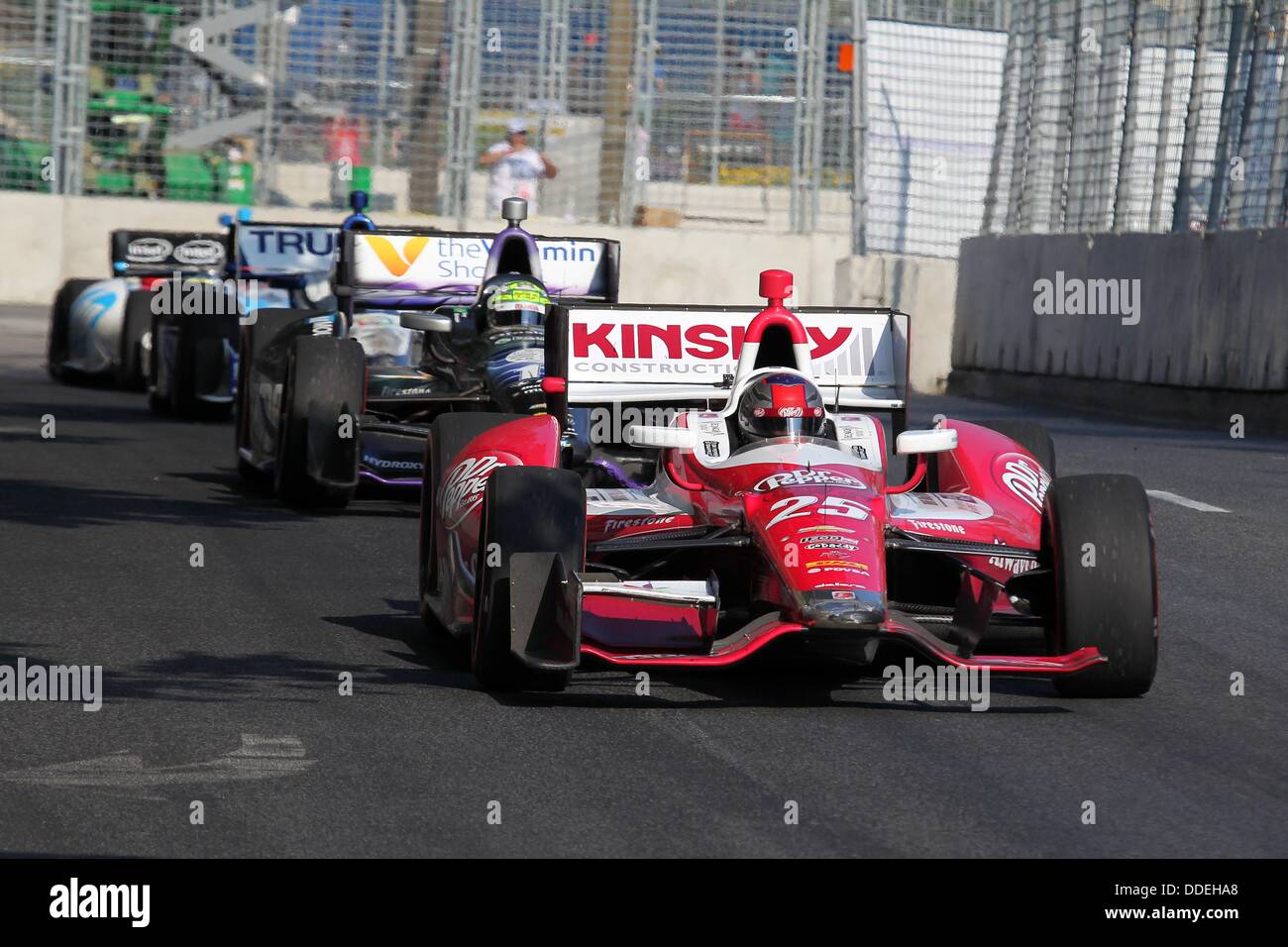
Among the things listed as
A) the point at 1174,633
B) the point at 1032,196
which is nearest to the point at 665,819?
the point at 1174,633

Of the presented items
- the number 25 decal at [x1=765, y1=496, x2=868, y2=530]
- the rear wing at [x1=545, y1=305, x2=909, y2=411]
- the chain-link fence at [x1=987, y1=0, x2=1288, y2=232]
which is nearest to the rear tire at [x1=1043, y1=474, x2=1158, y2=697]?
the number 25 decal at [x1=765, y1=496, x2=868, y2=530]

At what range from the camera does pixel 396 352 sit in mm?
13039

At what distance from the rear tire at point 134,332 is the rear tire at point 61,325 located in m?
0.73

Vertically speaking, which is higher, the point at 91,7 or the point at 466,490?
the point at 91,7

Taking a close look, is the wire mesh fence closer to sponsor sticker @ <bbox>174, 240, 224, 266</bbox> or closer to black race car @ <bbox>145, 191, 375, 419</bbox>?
sponsor sticker @ <bbox>174, 240, 224, 266</bbox>

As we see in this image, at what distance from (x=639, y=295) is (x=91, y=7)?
23.2 feet

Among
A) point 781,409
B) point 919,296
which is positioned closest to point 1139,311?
point 919,296

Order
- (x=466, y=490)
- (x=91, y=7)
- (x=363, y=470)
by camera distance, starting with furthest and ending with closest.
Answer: (x=91, y=7)
(x=363, y=470)
(x=466, y=490)

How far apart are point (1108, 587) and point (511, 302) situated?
19.3 feet

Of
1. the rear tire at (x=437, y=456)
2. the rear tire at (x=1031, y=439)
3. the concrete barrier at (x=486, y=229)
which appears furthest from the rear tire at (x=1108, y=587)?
the concrete barrier at (x=486, y=229)

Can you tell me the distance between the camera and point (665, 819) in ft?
17.2

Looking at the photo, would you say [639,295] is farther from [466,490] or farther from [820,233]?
[466,490]

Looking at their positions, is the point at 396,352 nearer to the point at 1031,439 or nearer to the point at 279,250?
the point at 279,250

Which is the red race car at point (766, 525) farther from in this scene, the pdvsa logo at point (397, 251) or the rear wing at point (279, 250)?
the rear wing at point (279, 250)
